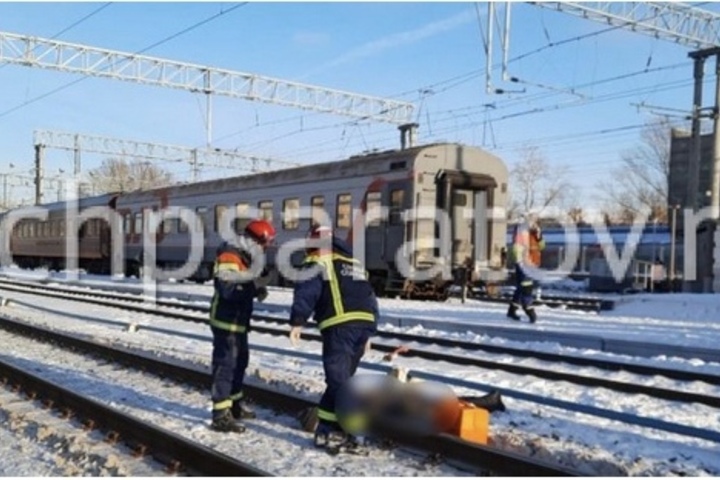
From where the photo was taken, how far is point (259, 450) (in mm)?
6188

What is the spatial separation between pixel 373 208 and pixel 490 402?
1282 centimetres

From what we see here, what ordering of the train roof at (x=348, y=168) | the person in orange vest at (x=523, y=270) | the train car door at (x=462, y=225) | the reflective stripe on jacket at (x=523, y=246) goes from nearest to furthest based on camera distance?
the person in orange vest at (x=523, y=270) < the reflective stripe on jacket at (x=523, y=246) < the train roof at (x=348, y=168) < the train car door at (x=462, y=225)

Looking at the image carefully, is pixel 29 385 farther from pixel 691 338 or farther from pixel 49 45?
pixel 49 45

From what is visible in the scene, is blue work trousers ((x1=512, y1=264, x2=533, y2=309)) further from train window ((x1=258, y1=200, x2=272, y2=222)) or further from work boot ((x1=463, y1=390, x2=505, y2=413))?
train window ((x1=258, y1=200, x2=272, y2=222))

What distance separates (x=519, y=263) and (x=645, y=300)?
22.7ft

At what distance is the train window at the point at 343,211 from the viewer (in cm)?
2058

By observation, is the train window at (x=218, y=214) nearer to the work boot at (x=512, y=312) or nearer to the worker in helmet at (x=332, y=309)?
the work boot at (x=512, y=312)

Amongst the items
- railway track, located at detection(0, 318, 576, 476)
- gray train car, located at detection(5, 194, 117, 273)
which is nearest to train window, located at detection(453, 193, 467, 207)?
railway track, located at detection(0, 318, 576, 476)

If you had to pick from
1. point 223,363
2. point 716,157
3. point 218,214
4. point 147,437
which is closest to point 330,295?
point 223,363

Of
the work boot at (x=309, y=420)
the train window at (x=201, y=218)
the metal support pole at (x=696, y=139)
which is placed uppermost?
the metal support pole at (x=696, y=139)

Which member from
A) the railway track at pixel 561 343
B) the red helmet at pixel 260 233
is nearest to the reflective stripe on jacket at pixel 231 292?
the red helmet at pixel 260 233

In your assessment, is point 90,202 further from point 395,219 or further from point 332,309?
point 332,309

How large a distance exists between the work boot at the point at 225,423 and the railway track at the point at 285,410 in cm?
63

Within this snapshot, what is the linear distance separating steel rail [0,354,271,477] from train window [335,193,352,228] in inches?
486
